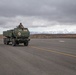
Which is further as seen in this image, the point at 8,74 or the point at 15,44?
the point at 15,44

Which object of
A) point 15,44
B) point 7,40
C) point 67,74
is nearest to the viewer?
point 67,74

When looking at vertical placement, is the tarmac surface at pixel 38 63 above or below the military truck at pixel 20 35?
below

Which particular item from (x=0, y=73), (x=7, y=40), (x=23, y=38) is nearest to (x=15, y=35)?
(x=23, y=38)

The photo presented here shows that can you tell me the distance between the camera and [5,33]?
1503 inches

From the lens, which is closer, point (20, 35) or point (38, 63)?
point (38, 63)

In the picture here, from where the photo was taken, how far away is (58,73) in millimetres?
9906

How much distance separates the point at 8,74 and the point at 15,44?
23008 mm

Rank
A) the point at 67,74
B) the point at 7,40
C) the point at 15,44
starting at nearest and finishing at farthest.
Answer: the point at 67,74
the point at 15,44
the point at 7,40

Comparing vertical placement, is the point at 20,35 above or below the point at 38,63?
above

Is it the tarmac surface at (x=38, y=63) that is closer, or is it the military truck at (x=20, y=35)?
the tarmac surface at (x=38, y=63)

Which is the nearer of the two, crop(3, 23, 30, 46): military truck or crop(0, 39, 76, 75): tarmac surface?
crop(0, 39, 76, 75): tarmac surface

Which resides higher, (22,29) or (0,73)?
(22,29)

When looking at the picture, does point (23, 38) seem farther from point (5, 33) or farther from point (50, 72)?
point (50, 72)

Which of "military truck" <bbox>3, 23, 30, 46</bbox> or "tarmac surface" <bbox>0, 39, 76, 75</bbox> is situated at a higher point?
"military truck" <bbox>3, 23, 30, 46</bbox>
